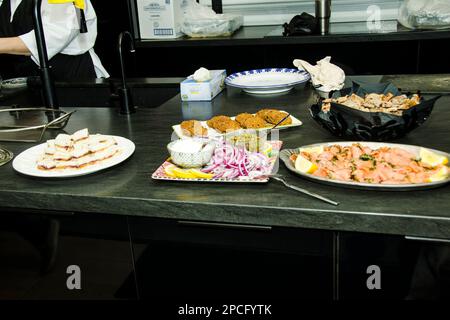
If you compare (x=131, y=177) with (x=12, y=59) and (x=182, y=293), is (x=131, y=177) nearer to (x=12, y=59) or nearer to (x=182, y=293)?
(x=182, y=293)

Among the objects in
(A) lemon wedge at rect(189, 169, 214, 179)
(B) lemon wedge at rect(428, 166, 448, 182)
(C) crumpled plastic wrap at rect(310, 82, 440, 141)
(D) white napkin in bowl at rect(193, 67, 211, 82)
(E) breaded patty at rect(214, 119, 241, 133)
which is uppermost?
(D) white napkin in bowl at rect(193, 67, 211, 82)

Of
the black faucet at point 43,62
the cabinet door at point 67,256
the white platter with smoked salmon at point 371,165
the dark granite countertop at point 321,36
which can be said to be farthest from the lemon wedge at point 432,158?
the dark granite countertop at point 321,36

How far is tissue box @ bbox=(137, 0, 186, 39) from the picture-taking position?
356 centimetres

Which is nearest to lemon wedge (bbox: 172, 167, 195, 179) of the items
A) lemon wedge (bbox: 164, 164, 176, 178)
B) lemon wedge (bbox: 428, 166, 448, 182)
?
lemon wedge (bbox: 164, 164, 176, 178)

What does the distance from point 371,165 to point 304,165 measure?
164 mm

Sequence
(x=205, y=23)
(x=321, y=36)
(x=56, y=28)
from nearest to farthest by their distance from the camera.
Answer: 1. (x=56, y=28)
2. (x=321, y=36)
3. (x=205, y=23)

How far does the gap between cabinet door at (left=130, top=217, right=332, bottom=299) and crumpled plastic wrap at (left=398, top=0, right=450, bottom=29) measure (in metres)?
2.39

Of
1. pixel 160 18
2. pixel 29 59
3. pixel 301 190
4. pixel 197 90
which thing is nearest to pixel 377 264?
pixel 301 190

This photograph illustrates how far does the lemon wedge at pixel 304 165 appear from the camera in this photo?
1271 mm

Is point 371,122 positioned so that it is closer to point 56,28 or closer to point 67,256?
point 67,256

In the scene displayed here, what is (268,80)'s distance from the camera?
2.29 m

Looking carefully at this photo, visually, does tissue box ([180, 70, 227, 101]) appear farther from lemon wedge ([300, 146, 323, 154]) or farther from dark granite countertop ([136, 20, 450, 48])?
dark granite countertop ([136, 20, 450, 48])

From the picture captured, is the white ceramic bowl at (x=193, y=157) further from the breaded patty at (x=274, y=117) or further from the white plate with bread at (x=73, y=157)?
the breaded patty at (x=274, y=117)

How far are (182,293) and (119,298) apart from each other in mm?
198
